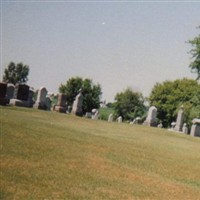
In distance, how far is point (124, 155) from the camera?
14422 millimetres

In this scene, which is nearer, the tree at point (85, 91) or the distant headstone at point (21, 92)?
the distant headstone at point (21, 92)

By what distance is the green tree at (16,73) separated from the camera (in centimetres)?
12606

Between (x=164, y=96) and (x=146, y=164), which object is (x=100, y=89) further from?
(x=146, y=164)

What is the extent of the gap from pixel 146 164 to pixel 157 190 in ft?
11.8

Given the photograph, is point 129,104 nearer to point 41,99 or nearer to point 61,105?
point 61,105

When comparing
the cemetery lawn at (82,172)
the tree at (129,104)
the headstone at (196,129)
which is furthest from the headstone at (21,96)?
the tree at (129,104)

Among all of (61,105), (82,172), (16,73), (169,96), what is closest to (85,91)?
(169,96)

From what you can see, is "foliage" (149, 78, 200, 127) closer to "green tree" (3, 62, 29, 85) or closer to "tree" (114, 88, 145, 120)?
"tree" (114, 88, 145, 120)

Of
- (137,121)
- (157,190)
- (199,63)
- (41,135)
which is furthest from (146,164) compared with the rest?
(137,121)

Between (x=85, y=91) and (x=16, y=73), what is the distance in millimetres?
45015

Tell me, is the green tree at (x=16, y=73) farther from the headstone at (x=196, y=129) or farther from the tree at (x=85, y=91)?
the headstone at (x=196, y=129)

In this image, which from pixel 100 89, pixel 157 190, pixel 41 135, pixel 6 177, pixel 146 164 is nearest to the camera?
pixel 6 177

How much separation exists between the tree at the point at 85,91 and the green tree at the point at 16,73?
34594 millimetres

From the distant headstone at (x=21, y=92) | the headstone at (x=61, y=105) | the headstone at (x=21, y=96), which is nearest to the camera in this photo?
the headstone at (x=21, y=96)
